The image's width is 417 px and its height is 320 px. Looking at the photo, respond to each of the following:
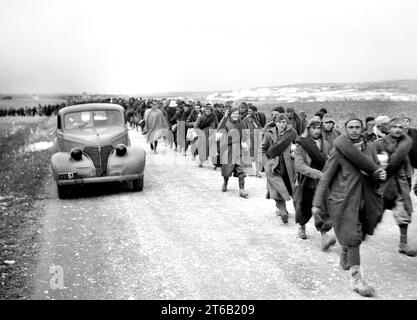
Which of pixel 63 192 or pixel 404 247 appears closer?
pixel 404 247

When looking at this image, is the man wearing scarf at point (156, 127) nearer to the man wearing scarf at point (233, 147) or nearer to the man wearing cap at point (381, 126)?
the man wearing scarf at point (233, 147)

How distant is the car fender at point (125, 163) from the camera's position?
11.4 metres

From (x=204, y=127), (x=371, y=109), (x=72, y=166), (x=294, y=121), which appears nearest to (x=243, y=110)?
(x=204, y=127)

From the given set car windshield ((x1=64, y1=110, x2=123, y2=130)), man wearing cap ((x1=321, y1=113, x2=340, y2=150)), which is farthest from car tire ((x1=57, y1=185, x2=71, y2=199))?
man wearing cap ((x1=321, y1=113, x2=340, y2=150))

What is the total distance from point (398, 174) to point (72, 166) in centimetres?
693

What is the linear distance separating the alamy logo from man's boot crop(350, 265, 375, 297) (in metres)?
3.21

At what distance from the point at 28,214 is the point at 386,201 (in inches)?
249

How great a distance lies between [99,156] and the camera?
11.7 meters

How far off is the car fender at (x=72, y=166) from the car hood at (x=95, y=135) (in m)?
0.50

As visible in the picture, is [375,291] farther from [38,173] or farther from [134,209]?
[38,173]

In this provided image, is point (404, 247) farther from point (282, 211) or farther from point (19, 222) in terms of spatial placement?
point (19, 222)

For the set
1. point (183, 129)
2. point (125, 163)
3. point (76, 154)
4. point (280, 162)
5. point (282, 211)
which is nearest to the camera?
point (282, 211)

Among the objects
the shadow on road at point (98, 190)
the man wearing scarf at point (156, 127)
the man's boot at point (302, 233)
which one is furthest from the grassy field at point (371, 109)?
the man's boot at point (302, 233)

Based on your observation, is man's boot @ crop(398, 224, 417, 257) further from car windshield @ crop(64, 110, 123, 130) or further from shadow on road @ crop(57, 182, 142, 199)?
car windshield @ crop(64, 110, 123, 130)
